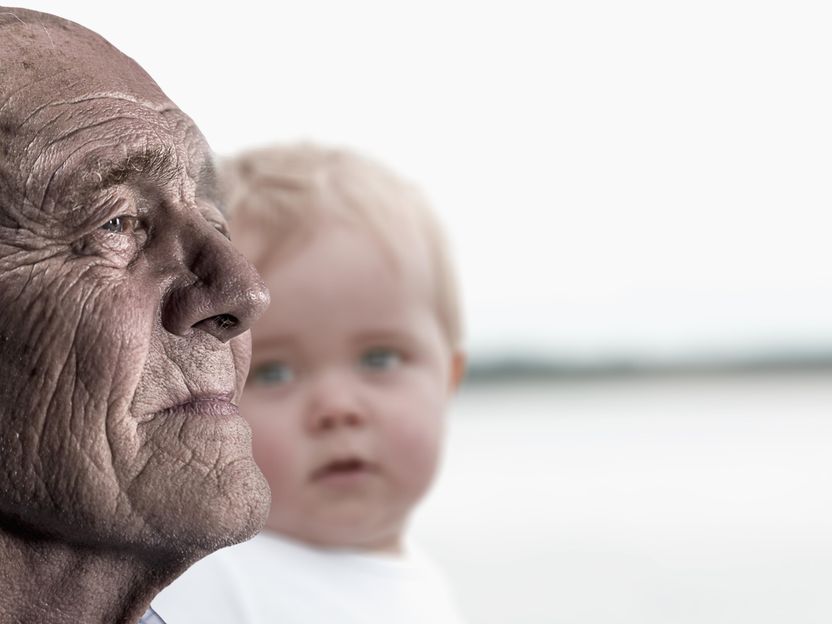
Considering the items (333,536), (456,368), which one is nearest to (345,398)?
(333,536)

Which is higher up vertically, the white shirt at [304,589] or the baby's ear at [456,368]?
the baby's ear at [456,368]

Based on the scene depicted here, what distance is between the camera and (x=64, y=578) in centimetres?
64

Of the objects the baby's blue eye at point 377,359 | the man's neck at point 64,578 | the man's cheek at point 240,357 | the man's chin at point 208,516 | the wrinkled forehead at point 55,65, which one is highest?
the wrinkled forehead at point 55,65

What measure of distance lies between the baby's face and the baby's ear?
210mm

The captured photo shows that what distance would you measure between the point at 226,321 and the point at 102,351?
7 centimetres

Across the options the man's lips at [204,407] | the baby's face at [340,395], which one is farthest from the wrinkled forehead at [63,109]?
the baby's face at [340,395]

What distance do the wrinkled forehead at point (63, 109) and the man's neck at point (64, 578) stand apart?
16cm

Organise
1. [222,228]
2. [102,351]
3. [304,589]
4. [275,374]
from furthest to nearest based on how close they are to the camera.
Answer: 1. [275,374]
2. [304,589]
3. [222,228]
4. [102,351]

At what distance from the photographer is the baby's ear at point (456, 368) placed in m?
1.69

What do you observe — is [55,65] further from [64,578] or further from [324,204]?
[324,204]

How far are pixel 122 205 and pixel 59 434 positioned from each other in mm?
115

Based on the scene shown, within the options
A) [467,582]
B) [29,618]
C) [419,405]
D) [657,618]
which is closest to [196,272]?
[29,618]

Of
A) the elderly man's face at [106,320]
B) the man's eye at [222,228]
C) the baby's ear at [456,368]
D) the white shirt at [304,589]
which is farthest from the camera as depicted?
the baby's ear at [456,368]

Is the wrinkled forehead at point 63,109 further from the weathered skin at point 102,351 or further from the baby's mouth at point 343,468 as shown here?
the baby's mouth at point 343,468
